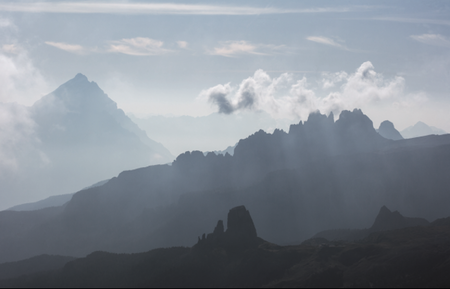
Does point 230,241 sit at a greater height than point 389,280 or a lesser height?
greater

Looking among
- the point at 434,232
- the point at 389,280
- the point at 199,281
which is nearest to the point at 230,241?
the point at 199,281

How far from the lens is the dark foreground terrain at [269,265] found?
10550cm

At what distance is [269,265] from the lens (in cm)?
12319

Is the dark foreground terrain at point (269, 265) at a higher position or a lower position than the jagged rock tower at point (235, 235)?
lower

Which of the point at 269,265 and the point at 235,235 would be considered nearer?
the point at 269,265

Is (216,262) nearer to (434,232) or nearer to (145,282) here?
(145,282)

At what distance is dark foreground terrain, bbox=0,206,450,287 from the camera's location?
105500 millimetres

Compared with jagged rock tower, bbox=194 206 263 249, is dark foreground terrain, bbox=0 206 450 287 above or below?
below

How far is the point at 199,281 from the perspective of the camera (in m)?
118

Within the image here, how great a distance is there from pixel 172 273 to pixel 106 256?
151 ft

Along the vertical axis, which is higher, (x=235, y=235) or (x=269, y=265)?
(x=235, y=235)

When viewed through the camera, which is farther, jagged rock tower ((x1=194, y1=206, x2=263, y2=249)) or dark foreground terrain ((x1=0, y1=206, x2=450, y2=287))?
jagged rock tower ((x1=194, y1=206, x2=263, y2=249))

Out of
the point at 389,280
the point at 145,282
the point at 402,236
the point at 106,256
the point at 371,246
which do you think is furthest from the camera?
the point at 106,256

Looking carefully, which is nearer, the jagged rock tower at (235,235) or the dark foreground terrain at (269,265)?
the dark foreground terrain at (269,265)
